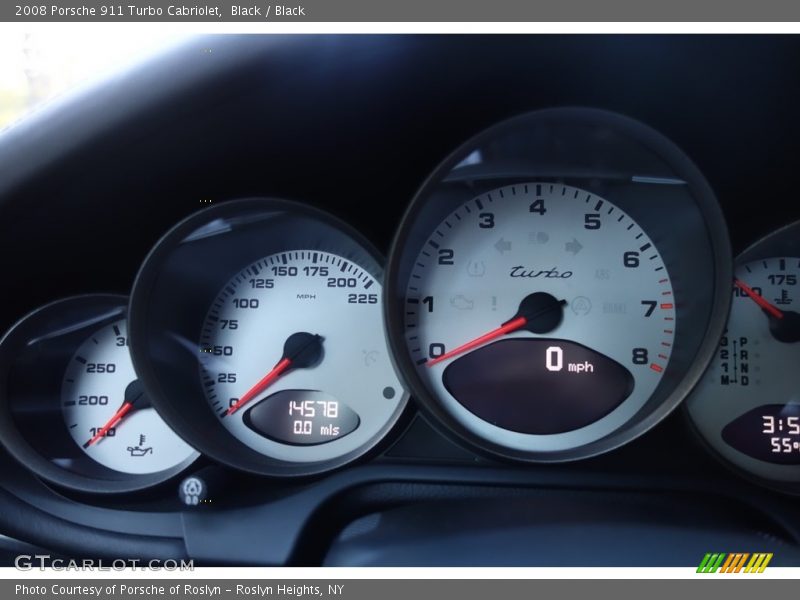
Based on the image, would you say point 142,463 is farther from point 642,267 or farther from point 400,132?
point 642,267

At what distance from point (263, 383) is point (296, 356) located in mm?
125

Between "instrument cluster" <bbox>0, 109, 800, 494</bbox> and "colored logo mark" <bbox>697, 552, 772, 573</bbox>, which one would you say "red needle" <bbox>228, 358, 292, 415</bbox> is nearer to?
"instrument cluster" <bbox>0, 109, 800, 494</bbox>

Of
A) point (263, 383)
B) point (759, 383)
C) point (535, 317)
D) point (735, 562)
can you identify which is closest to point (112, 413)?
point (263, 383)

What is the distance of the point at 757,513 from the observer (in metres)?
1.69

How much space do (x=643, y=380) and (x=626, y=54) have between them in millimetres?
795

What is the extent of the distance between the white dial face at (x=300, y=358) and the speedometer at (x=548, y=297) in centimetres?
15

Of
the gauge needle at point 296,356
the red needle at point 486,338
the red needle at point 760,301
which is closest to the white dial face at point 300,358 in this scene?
the gauge needle at point 296,356

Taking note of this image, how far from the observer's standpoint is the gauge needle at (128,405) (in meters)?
1.94

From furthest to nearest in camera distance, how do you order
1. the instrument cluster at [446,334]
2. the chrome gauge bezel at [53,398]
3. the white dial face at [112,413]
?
the white dial face at [112,413], the chrome gauge bezel at [53,398], the instrument cluster at [446,334]

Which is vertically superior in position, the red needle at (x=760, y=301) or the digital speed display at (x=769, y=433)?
the red needle at (x=760, y=301)

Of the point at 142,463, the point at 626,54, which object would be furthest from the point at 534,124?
the point at 142,463

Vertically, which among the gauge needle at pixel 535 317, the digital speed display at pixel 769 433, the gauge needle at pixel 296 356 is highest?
the gauge needle at pixel 535 317

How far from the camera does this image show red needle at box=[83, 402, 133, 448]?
1.95 meters

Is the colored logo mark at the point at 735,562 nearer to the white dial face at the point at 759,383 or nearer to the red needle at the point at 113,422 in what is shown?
the white dial face at the point at 759,383
